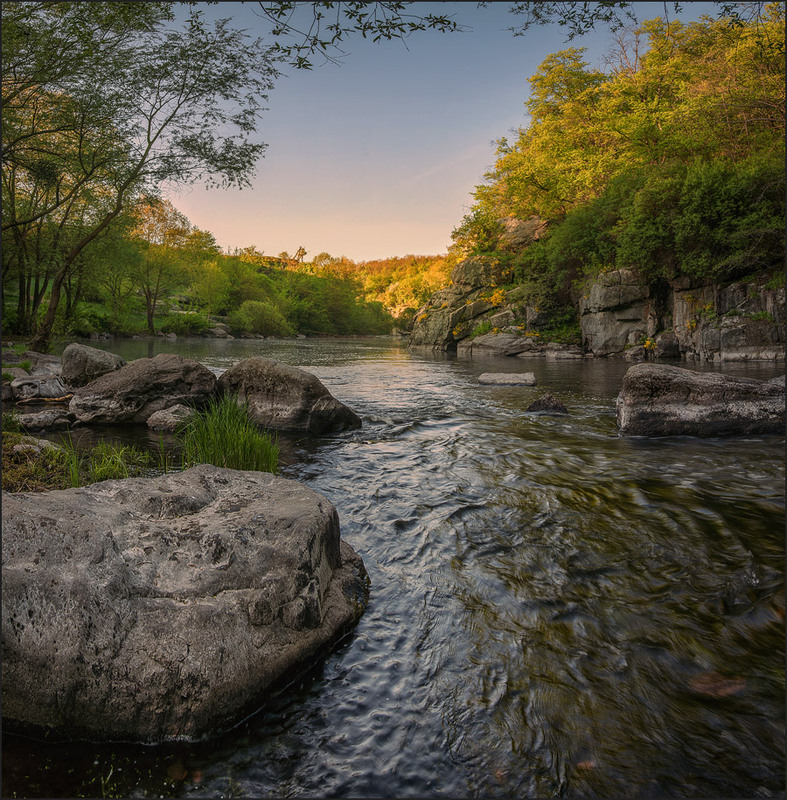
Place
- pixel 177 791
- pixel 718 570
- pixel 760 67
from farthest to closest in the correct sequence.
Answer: pixel 760 67
pixel 718 570
pixel 177 791

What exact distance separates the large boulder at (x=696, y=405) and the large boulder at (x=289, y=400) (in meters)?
5.55

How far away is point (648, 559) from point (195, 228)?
59.1 metres

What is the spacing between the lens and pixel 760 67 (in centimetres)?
1877

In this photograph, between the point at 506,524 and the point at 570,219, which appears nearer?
the point at 506,524

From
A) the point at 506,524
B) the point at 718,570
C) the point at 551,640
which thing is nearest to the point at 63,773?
the point at 551,640

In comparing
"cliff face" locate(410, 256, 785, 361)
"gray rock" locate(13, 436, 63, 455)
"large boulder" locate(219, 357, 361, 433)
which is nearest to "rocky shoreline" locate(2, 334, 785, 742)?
"gray rock" locate(13, 436, 63, 455)

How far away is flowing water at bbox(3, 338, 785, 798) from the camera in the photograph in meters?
2.13

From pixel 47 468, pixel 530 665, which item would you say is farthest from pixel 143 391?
pixel 530 665

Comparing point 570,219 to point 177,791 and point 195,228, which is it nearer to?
point 177,791

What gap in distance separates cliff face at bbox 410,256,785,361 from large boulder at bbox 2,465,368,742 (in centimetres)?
2316

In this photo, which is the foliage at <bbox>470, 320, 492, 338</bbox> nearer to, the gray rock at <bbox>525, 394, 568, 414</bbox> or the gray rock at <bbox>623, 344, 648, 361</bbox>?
the gray rock at <bbox>623, 344, 648, 361</bbox>

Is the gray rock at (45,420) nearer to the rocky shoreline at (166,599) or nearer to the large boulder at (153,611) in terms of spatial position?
the rocky shoreline at (166,599)

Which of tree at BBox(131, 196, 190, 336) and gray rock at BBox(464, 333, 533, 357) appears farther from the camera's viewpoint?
tree at BBox(131, 196, 190, 336)

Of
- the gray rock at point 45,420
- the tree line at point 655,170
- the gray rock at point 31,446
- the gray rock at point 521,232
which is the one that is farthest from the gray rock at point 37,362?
the gray rock at point 521,232
